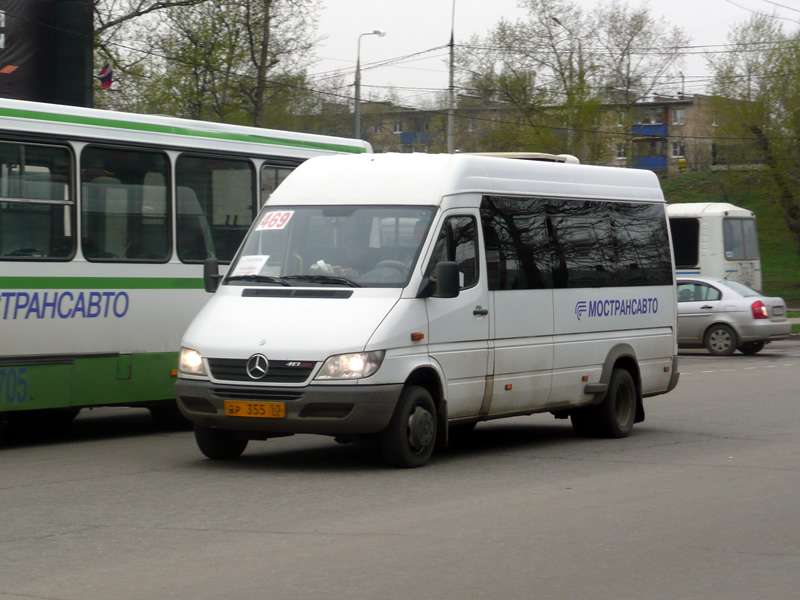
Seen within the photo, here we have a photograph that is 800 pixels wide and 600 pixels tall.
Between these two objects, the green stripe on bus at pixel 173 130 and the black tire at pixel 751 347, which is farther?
the black tire at pixel 751 347

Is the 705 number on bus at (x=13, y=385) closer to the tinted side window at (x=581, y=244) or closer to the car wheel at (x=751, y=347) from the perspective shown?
the tinted side window at (x=581, y=244)

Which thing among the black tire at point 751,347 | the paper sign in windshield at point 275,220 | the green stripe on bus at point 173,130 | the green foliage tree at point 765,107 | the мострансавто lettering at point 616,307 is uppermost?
the green foliage tree at point 765,107

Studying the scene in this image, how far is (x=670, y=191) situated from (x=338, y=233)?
73790 millimetres

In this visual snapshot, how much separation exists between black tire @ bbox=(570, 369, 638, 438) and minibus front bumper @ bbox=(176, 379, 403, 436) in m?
3.41

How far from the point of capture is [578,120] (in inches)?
2147

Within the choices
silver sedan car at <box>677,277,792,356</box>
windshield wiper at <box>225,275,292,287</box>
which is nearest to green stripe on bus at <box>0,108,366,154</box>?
windshield wiper at <box>225,275,292,287</box>

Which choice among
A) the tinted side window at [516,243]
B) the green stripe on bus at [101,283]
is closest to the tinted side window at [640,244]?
the tinted side window at [516,243]

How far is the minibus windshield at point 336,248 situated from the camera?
10.3 meters

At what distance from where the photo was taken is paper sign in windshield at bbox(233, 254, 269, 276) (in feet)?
35.3

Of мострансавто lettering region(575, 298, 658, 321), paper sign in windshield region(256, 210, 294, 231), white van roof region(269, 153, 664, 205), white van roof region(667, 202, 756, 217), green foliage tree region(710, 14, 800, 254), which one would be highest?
green foliage tree region(710, 14, 800, 254)

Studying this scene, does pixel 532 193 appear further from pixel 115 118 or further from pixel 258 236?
pixel 115 118

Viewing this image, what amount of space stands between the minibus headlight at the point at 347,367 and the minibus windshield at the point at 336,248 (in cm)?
78

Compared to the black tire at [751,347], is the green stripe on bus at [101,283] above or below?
above

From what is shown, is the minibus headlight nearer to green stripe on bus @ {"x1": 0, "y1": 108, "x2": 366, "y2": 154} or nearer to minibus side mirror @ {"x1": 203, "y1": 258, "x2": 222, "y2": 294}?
minibus side mirror @ {"x1": 203, "y1": 258, "x2": 222, "y2": 294}
